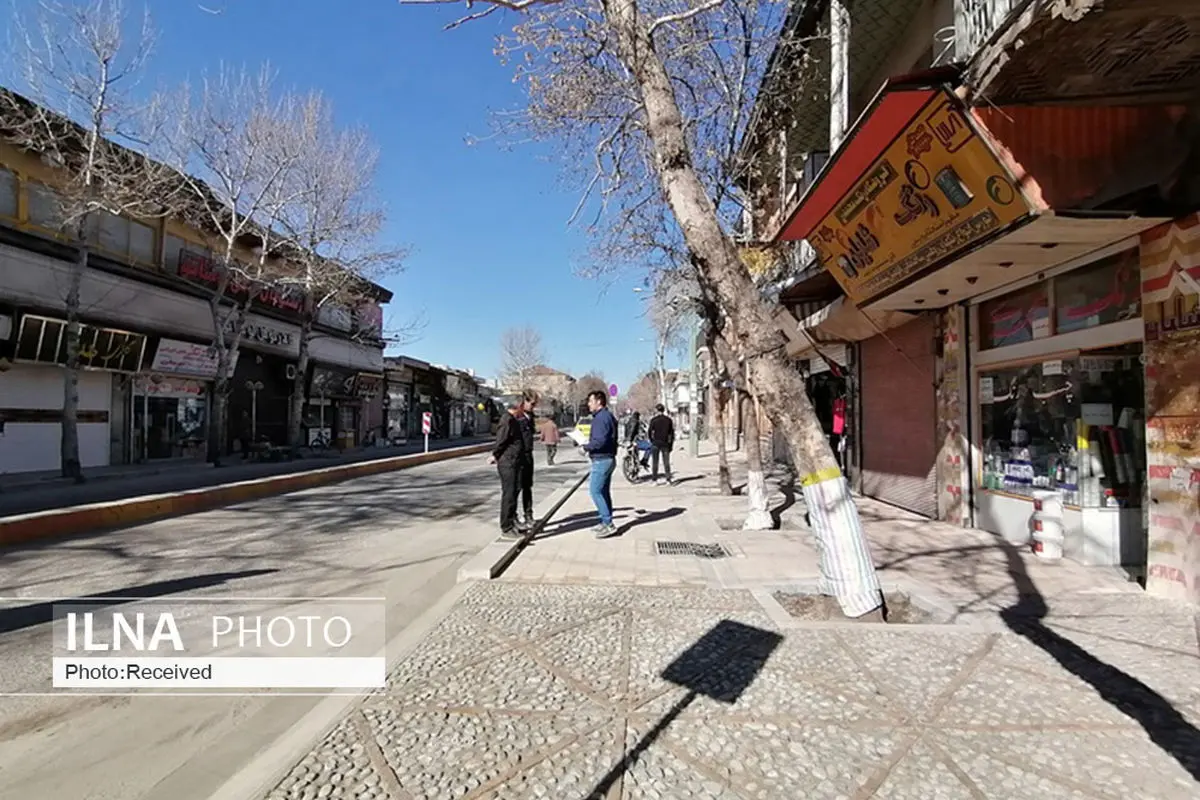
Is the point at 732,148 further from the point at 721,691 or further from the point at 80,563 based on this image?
the point at 80,563

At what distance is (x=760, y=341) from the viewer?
510 cm

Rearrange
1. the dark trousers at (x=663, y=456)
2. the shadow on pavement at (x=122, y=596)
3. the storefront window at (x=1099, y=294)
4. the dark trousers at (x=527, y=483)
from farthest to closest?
the dark trousers at (x=663, y=456) → the dark trousers at (x=527, y=483) → the storefront window at (x=1099, y=294) → the shadow on pavement at (x=122, y=596)

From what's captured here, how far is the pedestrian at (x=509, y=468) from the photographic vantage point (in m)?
7.88

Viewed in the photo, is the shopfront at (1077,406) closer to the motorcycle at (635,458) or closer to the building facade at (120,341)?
the motorcycle at (635,458)

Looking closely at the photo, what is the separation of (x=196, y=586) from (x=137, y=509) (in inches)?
201

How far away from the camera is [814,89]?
1155cm

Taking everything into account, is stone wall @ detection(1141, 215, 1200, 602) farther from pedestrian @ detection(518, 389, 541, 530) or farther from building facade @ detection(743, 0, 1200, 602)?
pedestrian @ detection(518, 389, 541, 530)

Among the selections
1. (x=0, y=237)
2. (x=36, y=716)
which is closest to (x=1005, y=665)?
(x=36, y=716)

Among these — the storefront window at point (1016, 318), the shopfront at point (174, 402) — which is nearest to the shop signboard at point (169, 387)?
the shopfront at point (174, 402)

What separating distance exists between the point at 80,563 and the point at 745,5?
11037mm

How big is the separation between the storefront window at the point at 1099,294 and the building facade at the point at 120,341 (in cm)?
2039

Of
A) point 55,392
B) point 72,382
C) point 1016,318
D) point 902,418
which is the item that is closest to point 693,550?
point 1016,318

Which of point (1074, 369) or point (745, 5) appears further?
point (745, 5)

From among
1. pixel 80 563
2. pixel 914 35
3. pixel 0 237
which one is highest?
pixel 914 35
